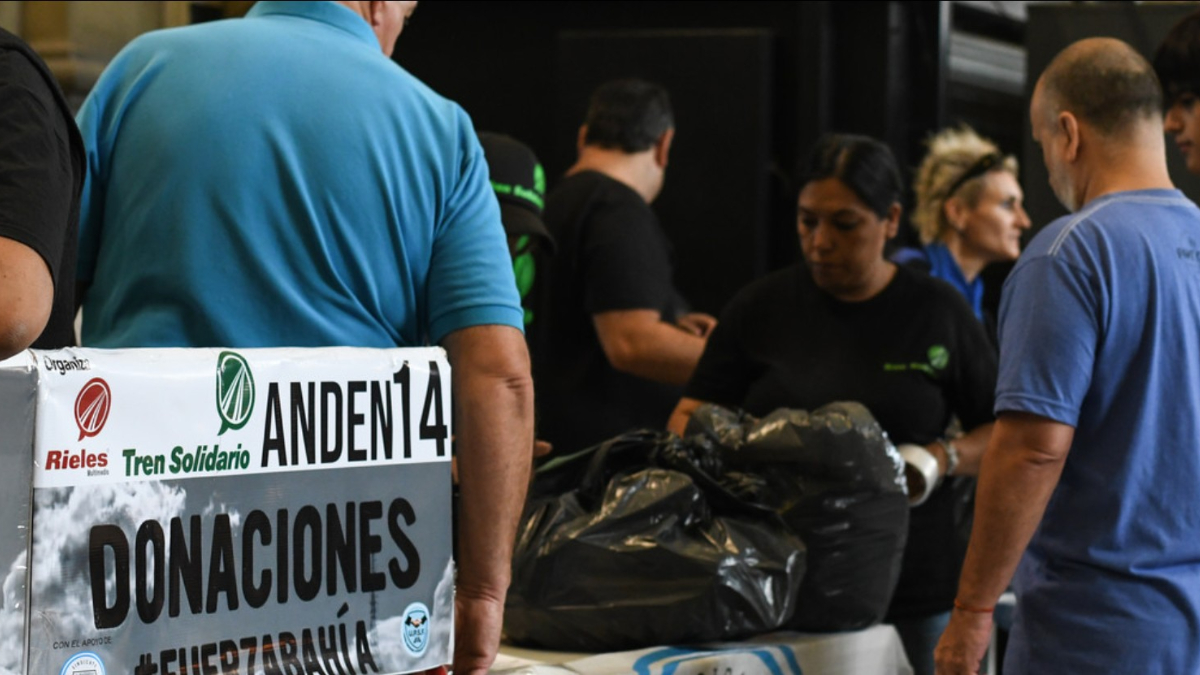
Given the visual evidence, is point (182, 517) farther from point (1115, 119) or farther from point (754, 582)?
point (1115, 119)

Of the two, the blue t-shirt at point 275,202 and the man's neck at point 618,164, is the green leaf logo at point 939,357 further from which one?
the blue t-shirt at point 275,202

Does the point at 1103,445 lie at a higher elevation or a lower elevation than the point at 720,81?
lower

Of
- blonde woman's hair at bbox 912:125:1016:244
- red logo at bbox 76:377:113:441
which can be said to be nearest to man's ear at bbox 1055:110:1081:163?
red logo at bbox 76:377:113:441

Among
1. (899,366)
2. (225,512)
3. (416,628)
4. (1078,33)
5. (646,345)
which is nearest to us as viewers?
(225,512)

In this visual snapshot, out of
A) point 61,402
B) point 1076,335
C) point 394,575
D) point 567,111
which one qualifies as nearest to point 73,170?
point 61,402

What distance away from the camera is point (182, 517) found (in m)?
1.31

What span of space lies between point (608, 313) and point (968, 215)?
1671 mm

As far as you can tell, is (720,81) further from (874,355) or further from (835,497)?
(835,497)

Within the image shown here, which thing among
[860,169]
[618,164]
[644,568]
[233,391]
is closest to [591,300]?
[618,164]

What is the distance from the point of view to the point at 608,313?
330 cm

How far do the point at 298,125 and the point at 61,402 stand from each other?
0.55m

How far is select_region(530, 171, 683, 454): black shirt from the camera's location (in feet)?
10.9

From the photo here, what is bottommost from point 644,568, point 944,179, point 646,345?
point 644,568

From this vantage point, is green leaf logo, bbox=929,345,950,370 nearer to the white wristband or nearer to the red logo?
the white wristband
